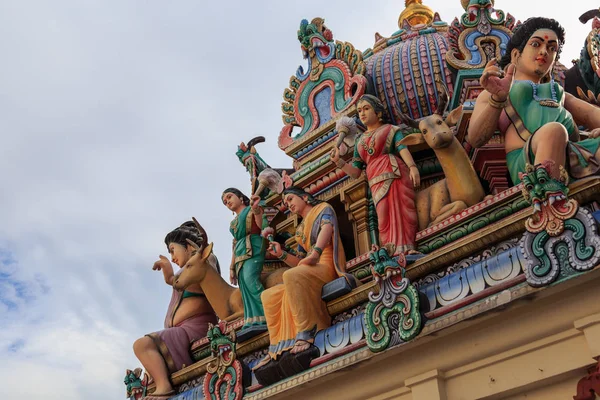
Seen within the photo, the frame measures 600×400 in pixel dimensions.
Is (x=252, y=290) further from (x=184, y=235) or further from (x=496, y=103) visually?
(x=496, y=103)

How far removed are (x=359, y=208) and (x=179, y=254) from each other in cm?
287

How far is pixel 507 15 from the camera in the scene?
39.7 feet

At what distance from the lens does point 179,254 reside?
12125 millimetres

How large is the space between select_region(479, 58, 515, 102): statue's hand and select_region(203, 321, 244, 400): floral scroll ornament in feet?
14.2

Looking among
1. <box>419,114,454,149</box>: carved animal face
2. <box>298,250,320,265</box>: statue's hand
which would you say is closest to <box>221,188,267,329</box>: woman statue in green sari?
<box>298,250,320,265</box>: statue's hand

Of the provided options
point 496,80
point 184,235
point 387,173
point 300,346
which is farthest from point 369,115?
point 184,235

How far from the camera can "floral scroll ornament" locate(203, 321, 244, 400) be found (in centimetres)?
983

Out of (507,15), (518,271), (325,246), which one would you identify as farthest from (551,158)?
(507,15)

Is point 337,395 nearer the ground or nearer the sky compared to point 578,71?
nearer the ground

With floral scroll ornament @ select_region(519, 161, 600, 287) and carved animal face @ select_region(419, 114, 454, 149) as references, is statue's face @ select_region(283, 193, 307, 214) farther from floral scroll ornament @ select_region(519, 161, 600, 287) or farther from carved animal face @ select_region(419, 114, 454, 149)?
floral scroll ornament @ select_region(519, 161, 600, 287)

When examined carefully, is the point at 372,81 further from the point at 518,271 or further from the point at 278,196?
the point at 518,271

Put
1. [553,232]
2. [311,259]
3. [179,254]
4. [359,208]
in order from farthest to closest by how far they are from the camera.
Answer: [179,254] < [359,208] < [311,259] < [553,232]

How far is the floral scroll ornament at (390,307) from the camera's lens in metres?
8.05

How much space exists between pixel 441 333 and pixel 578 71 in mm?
6447
